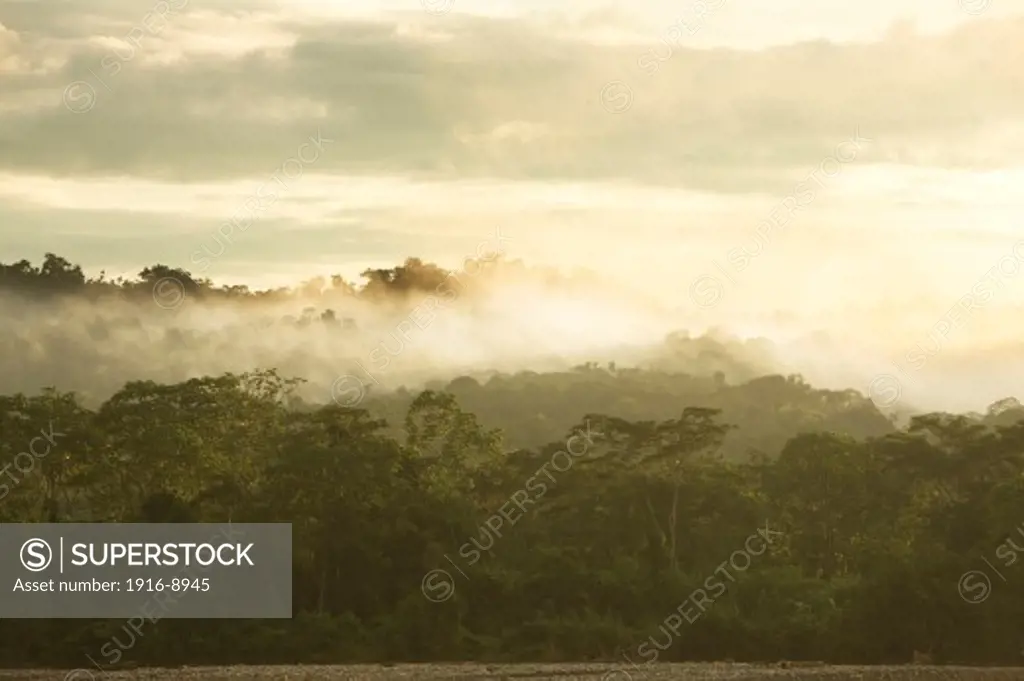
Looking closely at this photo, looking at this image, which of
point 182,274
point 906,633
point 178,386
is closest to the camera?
point 906,633

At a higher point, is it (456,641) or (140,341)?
(140,341)

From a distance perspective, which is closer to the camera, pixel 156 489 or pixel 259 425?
pixel 156 489

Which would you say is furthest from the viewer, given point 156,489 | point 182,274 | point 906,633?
point 182,274

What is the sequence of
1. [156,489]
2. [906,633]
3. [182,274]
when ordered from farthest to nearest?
[182,274]
[156,489]
[906,633]

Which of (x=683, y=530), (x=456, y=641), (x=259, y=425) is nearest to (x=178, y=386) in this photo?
(x=259, y=425)

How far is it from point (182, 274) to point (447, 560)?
2883cm

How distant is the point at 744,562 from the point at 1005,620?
6.21 m

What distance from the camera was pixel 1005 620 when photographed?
30.8 m

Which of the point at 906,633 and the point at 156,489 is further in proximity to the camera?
the point at 156,489

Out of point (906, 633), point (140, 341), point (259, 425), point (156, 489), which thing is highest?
point (140, 341)

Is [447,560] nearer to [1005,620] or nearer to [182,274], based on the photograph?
[1005,620]

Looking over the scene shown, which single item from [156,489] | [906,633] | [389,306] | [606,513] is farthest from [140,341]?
[906,633]

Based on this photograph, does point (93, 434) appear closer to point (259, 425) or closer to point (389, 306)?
point (259, 425)

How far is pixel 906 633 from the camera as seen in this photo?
30609 mm
